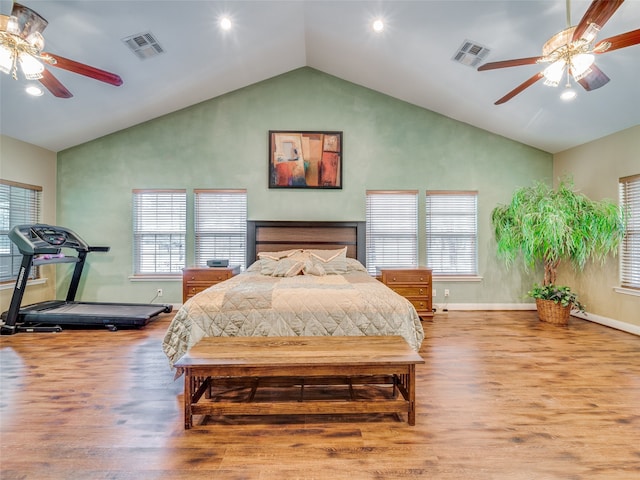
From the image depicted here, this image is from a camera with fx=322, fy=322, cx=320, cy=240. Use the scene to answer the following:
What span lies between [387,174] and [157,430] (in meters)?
4.80

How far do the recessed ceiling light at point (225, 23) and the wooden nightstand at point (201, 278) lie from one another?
10.6 feet

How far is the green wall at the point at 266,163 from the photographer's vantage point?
18.1 feet

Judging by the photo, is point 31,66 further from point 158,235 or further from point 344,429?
point 344,429

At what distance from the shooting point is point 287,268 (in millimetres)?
4121

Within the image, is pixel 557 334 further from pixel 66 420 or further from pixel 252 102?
pixel 252 102

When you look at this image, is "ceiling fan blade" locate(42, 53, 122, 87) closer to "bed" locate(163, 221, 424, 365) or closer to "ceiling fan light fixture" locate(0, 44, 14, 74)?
"ceiling fan light fixture" locate(0, 44, 14, 74)

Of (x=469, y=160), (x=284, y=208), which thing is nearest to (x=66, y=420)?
(x=284, y=208)

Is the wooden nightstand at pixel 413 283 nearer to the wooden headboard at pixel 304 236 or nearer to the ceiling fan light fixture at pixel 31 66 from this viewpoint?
the wooden headboard at pixel 304 236

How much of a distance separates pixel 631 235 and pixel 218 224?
6.18m

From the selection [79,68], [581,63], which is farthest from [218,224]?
[581,63]

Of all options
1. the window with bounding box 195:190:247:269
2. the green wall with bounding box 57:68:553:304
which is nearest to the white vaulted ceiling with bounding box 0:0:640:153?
the green wall with bounding box 57:68:553:304

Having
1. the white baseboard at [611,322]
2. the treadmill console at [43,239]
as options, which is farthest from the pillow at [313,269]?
the white baseboard at [611,322]

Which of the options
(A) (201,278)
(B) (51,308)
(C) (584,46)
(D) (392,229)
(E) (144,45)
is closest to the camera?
(C) (584,46)

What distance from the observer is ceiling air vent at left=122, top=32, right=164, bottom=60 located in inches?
146
